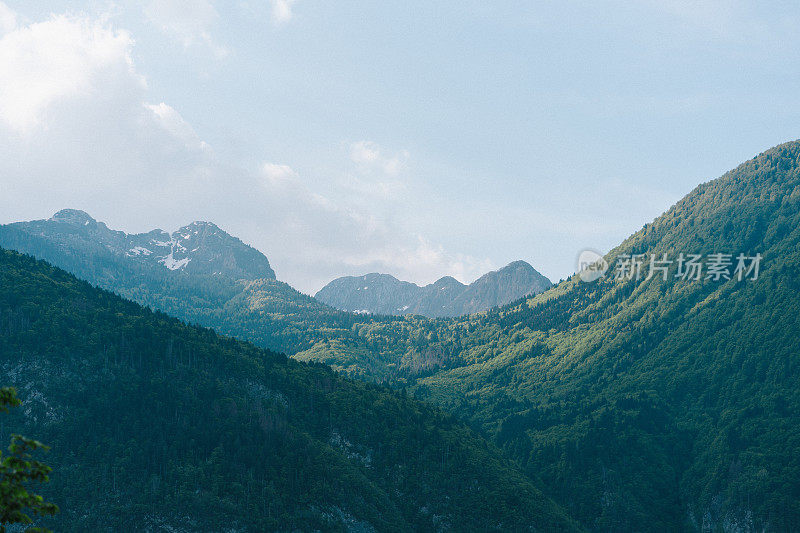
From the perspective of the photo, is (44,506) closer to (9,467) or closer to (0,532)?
(9,467)

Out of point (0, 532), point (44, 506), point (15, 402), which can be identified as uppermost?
point (15, 402)

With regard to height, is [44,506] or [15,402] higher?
[15,402]

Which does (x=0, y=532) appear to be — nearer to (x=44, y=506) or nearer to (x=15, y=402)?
(x=44, y=506)

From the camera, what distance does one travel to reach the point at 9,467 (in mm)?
37188

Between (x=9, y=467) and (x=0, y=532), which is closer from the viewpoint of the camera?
(x=9, y=467)

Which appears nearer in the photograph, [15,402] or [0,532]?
[15,402]

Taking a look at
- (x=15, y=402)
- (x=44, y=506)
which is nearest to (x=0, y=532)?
(x=44, y=506)

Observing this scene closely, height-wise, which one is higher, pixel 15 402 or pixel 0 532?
pixel 15 402

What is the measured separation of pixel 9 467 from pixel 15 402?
3.68m

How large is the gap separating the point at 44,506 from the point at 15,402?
6357 millimetres

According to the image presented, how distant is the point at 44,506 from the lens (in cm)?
3791

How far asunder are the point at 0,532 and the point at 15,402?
386 inches

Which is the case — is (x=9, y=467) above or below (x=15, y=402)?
below

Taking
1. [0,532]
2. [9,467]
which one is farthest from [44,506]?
[0,532]
